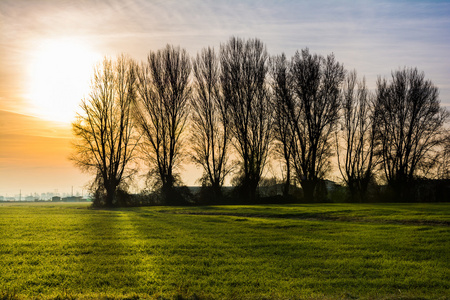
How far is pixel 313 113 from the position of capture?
179 ft

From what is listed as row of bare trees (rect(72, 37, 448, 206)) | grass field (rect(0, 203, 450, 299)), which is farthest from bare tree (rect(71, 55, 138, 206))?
grass field (rect(0, 203, 450, 299))

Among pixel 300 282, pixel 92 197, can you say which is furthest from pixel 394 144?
pixel 300 282

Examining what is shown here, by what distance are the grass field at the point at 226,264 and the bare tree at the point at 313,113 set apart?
113ft

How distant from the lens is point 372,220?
25.2 m

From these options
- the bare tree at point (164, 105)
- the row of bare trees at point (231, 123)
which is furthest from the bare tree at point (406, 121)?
the bare tree at point (164, 105)

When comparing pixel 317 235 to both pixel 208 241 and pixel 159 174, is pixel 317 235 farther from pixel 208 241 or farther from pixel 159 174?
pixel 159 174

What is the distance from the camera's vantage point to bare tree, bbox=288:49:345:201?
54438mm

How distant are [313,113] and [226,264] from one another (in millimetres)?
45076

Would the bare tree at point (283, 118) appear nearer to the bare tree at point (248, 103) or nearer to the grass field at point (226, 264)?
the bare tree at point (248, 103)

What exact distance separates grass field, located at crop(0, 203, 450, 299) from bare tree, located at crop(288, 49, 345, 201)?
34515mm

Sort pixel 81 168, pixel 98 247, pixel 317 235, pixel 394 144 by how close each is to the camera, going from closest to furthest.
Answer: pixel 98 247 < pixel 317 235 < pixel 81 168 < pixel 394 144

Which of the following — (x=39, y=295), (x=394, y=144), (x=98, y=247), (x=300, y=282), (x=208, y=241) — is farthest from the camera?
(x=394, y=144)

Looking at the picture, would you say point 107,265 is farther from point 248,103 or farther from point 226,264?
point 248,103

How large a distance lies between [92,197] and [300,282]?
1933 inches
